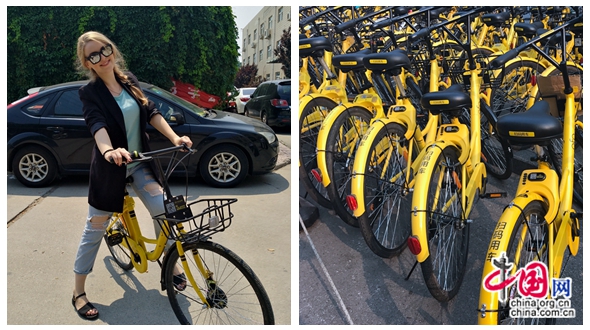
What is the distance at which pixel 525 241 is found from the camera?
2.07 metres

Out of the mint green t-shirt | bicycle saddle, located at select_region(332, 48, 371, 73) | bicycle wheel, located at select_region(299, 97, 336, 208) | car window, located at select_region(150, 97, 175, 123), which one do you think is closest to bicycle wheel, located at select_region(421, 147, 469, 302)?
bicycle saddle, located at select_region(332, 48, 371, 73)

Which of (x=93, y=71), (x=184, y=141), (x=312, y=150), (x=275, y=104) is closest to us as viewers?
(x=184, y=141)

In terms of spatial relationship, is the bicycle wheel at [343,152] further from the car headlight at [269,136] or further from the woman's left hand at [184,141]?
the car headlight at [269,136]

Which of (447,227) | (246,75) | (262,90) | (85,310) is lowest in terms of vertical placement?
(85,310)

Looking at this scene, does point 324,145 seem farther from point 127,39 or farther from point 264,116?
point 264,116

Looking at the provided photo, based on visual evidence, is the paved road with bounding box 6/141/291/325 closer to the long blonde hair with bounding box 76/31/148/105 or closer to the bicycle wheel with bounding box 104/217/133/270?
the bicycle wheel with bounding box 104/217/133/270

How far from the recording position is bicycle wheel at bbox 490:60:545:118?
4043mm

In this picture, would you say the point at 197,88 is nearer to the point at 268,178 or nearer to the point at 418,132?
the point at 268,178

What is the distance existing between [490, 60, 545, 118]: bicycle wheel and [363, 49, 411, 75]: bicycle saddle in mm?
1471

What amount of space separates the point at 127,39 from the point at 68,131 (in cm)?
307

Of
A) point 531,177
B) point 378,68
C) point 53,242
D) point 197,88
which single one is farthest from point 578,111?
point 197,88

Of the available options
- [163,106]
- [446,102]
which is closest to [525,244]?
[446,102]

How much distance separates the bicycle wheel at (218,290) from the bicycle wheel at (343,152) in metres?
0.99

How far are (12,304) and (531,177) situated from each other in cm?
279
